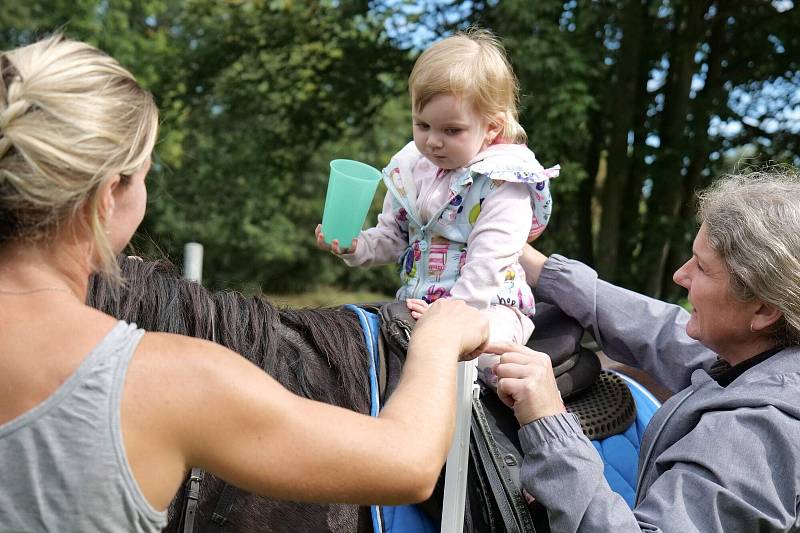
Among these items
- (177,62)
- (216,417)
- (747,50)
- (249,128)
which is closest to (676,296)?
(747,50)

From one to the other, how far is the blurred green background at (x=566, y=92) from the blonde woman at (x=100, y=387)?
5.88 metres

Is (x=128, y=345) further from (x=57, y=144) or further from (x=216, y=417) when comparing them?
(x=57, y=144)

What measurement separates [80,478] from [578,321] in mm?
1601

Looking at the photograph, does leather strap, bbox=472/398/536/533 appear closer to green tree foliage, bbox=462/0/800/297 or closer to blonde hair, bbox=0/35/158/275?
blonde hair, bbox=0/35/158/275

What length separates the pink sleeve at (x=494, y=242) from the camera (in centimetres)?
217

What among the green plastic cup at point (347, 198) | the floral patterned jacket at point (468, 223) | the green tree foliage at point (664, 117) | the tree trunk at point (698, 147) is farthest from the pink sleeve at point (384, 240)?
the tree trunk at point (698, 147)

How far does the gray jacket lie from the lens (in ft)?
5.53

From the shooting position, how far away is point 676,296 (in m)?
8.44

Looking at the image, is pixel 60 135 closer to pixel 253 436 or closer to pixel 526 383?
pixel 253 436

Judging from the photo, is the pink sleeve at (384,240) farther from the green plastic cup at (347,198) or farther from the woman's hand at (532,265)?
the woman's hand at (532,265)

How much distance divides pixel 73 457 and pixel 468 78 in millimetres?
1416

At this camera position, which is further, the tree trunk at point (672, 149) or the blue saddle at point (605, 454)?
the tree trunk at point (672, 149)

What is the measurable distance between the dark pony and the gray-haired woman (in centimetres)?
38

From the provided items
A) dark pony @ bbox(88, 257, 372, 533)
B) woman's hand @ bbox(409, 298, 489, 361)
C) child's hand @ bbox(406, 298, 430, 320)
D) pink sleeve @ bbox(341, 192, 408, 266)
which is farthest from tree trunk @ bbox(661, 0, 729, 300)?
woman's hand @ bbox(409, 298, 489, 361)
